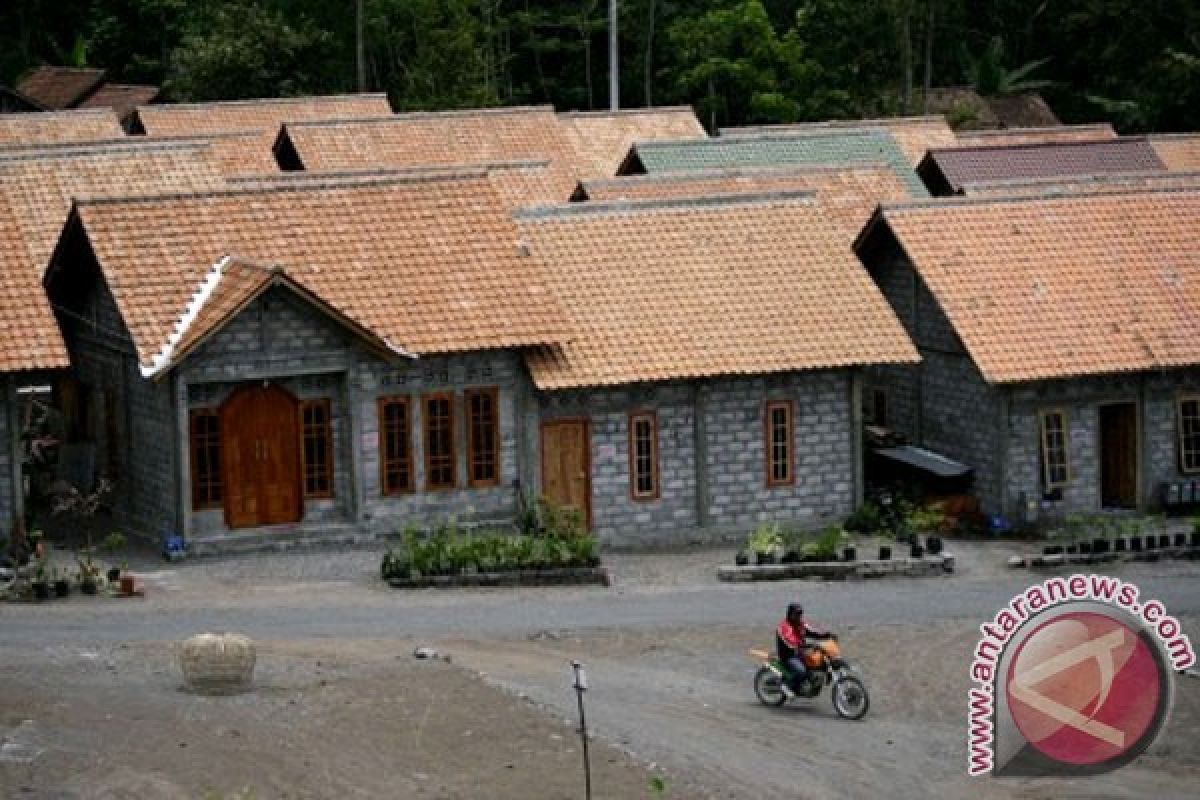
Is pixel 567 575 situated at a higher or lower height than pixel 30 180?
lower

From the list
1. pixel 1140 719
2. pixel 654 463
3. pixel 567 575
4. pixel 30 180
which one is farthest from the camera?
pixel 30 180

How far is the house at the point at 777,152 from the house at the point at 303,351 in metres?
14.9

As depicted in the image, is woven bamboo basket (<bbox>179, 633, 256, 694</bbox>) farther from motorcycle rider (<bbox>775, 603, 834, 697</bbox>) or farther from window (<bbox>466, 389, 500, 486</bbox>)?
window (<bbox>466, 389, 500, 486</bbox>)

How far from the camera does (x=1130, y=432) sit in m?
47.3

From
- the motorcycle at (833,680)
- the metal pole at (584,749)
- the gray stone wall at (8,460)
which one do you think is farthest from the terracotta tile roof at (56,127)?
the metal pole at (584,749)

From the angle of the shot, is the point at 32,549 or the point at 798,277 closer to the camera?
the point at 32,549

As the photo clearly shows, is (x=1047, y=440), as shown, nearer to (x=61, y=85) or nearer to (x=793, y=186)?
(x=793, y=186)

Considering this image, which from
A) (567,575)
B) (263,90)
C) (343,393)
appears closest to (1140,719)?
(567,575)

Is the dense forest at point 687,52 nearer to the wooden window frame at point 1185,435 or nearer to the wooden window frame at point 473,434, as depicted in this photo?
the wooden window frame at point 1185,435

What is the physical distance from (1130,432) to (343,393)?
1311 centimetres

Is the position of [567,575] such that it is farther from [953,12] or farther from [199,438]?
[953,12]

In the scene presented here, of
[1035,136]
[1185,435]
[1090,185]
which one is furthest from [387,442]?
[1035,136]

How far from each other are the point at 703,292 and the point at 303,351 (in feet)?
22.9

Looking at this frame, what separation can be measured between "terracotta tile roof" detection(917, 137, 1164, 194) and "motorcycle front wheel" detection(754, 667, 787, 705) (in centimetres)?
2478
